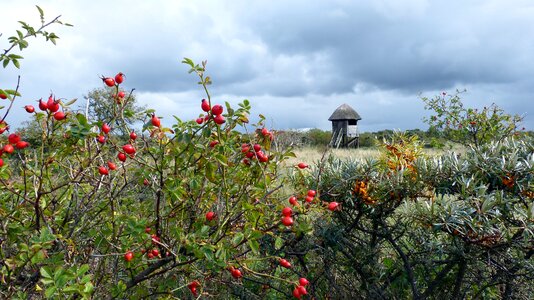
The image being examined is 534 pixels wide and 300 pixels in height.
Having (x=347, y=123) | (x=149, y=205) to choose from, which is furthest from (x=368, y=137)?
(x=149, y=205)

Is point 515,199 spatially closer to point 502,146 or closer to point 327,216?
point 502,146

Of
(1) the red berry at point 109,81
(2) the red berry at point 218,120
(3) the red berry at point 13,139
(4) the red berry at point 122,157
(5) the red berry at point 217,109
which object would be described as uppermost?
(1) the red berry at point 109,81

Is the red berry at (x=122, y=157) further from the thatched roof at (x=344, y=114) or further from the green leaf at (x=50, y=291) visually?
the thatched roof at (x=344, y=114)

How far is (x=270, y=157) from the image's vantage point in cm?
283

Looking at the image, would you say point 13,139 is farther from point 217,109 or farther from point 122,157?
point 217,109

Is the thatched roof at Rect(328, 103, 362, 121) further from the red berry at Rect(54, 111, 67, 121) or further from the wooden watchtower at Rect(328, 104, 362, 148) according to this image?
the red berry at Rect(54, 111, 67, 121)

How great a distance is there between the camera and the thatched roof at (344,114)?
30.2m

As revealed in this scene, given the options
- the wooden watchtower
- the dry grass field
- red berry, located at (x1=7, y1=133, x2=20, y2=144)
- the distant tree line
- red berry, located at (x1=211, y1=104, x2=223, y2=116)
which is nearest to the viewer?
red berry, located at (x1=211, y1=104, x2=223, y2=116)

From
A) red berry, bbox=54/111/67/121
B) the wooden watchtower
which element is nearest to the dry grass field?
red berry, bbox=54/111/67/121

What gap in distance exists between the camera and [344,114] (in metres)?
30.3

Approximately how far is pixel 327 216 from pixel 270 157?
3.08 feet

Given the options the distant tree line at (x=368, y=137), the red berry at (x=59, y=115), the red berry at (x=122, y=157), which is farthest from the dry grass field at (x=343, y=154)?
the red berry at (x=59, y=115)

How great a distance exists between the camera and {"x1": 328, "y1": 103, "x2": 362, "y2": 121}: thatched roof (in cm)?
3019

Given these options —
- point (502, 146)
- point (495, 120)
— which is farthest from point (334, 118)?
point (502, 146)
